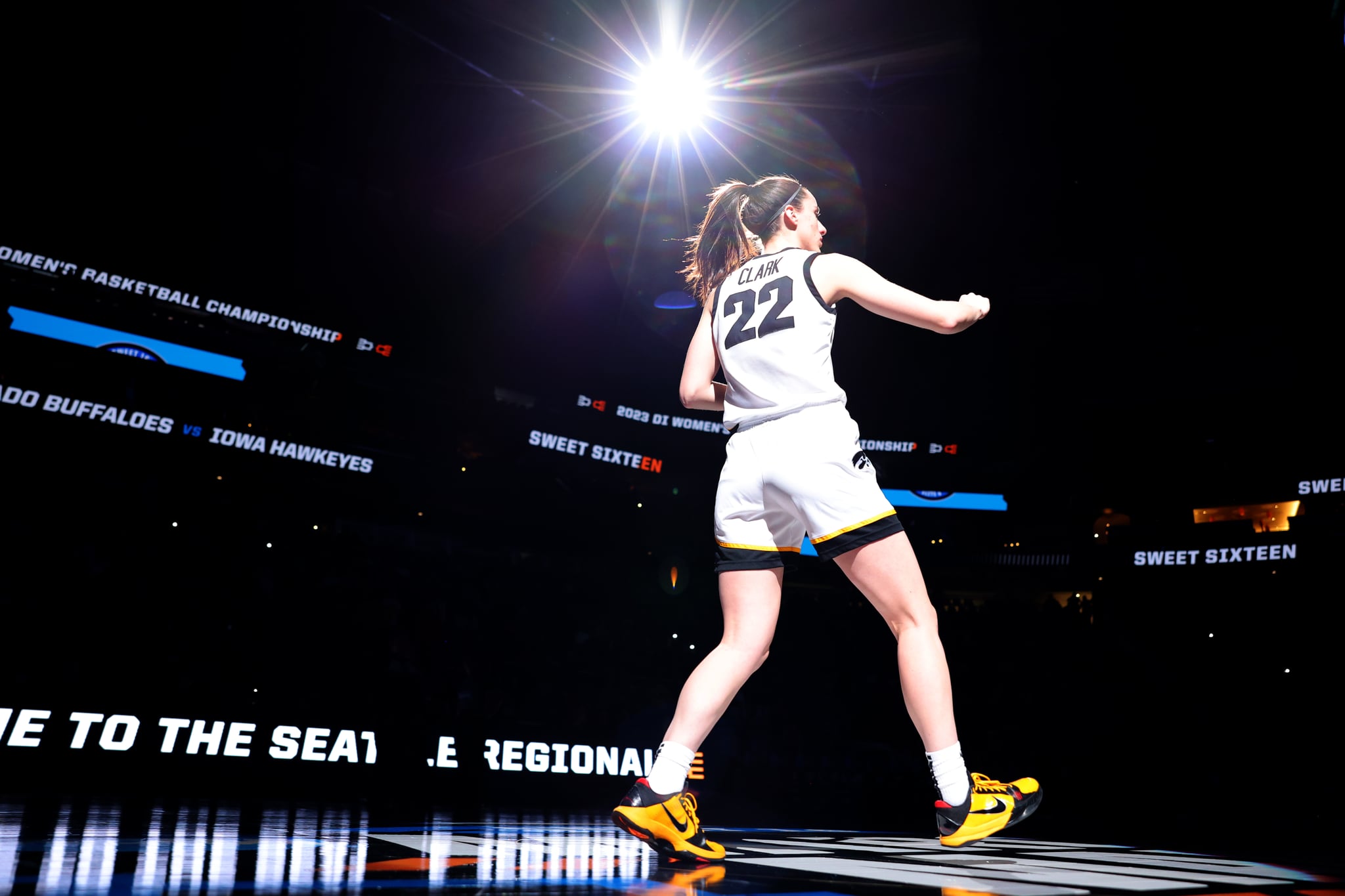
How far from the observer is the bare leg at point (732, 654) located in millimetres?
2203

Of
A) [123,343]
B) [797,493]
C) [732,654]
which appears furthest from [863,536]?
[123,343]

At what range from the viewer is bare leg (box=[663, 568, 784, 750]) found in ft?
7.23

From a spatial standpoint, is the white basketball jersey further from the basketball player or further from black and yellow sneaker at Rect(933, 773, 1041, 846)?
black and yellow sneaker at Rect(933, 773, 1041, 846)

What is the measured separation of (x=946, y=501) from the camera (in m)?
16.3

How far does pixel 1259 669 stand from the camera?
11.9 meters

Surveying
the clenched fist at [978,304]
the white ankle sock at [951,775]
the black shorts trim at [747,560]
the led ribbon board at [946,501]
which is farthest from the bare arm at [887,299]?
the led ribbon board at [946,501]

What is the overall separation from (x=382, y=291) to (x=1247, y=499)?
13617mm

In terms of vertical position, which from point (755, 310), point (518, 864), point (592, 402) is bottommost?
point (518, 864)

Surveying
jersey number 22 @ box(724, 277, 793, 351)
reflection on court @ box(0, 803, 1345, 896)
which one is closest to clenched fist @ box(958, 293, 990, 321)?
jersey number 22 @ box(724, 277, 793, 351)

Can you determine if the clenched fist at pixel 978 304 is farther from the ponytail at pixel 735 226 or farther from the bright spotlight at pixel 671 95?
the bright spotlight at pixel 671 95

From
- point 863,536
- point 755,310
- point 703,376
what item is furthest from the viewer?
point 703,376

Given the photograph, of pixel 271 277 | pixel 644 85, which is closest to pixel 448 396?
pixel 271 277

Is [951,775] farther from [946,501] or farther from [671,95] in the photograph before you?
[946,501]

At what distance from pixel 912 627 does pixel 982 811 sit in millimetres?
461
